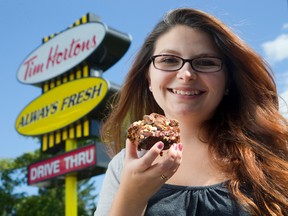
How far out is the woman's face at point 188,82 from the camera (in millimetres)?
1775

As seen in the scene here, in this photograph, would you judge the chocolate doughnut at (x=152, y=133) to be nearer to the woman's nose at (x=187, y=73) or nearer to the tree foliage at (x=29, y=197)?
the woman's nose at (x=187, y=73)

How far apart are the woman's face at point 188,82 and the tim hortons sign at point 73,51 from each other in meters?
11.5

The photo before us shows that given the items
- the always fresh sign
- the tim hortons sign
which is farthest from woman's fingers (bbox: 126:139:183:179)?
the always fresh sign

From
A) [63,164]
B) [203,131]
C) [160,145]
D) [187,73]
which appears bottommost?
[160,145]

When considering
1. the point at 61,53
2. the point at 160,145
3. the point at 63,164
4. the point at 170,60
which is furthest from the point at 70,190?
the point at 160,145

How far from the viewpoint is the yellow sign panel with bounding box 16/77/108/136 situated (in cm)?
1348

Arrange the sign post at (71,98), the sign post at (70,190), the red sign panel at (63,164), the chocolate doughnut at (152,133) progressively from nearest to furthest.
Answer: the chocolate doughnut at (152,133), the red sign panel at (63,164), the sign post at (71,98), the sign post at (70,190)

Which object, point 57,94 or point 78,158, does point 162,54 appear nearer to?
point 78,158

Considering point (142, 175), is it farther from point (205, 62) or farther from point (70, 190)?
point (70, 190)

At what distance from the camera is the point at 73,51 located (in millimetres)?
14797

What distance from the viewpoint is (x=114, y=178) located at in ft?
5.90

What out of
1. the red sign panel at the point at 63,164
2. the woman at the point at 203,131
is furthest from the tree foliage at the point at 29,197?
the woman at the point at 203,131

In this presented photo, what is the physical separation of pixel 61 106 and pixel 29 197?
786cm

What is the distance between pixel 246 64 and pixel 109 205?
2.48ft
